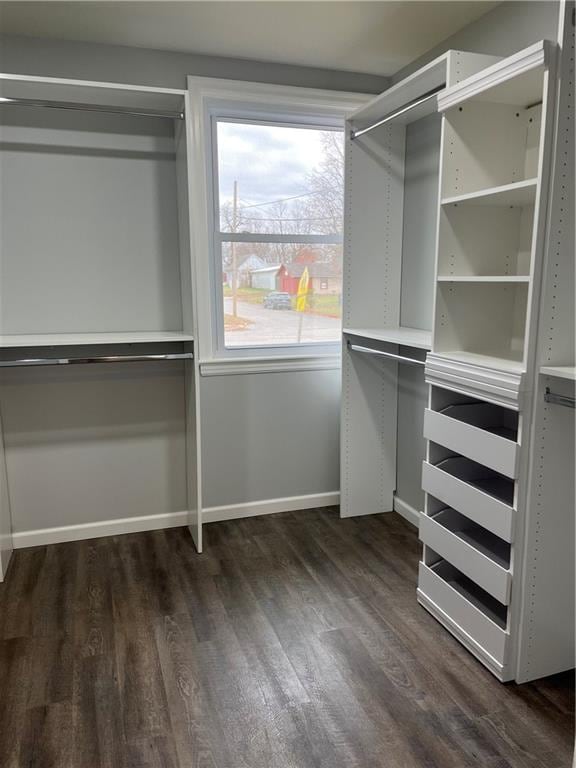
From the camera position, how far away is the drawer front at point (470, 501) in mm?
1966

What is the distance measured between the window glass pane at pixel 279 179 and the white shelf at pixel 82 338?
2.44 feet

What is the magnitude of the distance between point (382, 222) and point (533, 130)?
3.71ft

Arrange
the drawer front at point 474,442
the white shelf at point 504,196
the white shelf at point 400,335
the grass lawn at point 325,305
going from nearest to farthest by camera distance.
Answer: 1. the white shelf at point 504,196
2. the drawer front at point 474,442
3. the white shelf at point 400,335
4. the grass lawn at point 325,305

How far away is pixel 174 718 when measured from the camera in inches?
74.1

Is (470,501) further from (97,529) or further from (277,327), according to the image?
A: (97,529)

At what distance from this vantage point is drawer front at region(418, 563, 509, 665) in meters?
2.03

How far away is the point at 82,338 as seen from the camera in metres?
2.78

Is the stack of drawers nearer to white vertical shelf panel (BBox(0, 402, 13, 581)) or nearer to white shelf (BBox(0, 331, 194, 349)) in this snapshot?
white shelf (BBox(0, 331, 194, 349))

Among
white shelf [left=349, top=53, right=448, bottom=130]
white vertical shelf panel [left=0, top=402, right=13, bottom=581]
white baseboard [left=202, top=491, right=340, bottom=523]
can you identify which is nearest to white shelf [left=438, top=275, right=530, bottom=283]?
white shelf [left=349, top=53, right=448, bottom=130]

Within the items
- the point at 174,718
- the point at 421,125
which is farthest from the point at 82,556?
the point at 421,125

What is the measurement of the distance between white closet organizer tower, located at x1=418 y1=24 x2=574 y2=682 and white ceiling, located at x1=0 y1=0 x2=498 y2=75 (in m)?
0.68

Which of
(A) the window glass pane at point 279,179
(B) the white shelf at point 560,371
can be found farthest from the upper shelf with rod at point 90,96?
(B) the white shelf at point 560,371

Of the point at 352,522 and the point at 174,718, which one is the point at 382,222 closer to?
the point at 352,522

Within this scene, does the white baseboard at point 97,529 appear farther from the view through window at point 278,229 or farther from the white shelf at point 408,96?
the white shelf at point 408,96
